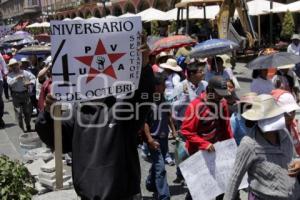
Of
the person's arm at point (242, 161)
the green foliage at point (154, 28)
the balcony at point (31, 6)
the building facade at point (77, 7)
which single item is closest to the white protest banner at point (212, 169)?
the person's arm at point (242, 161)

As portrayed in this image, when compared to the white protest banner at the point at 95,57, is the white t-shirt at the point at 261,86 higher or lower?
lower

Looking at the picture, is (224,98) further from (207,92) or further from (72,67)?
(72,67)

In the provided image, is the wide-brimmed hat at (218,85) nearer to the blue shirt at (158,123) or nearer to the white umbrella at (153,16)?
the blue shirt at (158,123)

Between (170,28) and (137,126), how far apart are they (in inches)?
1039

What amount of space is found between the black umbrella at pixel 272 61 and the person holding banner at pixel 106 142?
4391 millimetres

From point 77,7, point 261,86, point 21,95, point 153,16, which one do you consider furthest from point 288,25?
point 77,7

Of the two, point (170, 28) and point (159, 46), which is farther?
point (170, 28)

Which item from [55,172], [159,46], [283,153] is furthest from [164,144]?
[159,46]

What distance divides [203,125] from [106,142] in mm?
2110

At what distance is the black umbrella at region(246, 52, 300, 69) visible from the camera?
7.70m

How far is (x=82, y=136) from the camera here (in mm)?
3346

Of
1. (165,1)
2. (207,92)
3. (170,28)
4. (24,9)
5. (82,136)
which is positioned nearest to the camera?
(82,136)

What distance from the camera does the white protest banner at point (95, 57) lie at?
3.42 metres

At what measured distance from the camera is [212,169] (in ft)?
17.0
